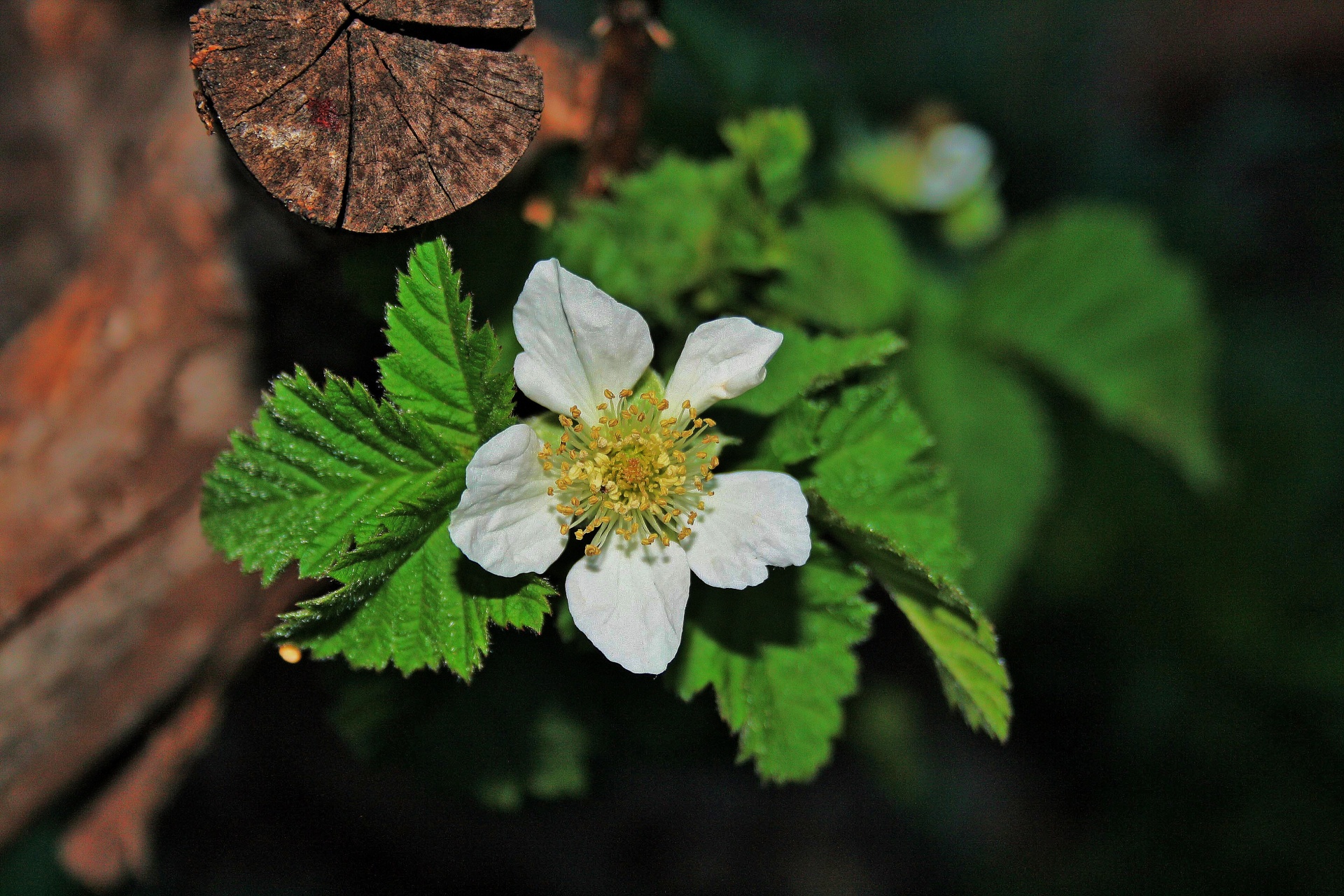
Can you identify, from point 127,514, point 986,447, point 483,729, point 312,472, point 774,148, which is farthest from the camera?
point 986,447

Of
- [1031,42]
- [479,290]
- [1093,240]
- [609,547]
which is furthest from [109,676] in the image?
[1031,42]

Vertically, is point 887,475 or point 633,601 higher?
point 633,601

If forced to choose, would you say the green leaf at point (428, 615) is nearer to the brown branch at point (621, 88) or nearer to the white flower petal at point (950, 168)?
the brown branch at point (621, 88)

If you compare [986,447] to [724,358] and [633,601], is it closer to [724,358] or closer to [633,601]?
[724,358]

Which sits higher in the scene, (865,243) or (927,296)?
(865,243)

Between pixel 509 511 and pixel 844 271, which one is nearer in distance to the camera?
pixel 509 511

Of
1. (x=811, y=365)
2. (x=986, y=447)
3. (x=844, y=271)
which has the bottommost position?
(x=986, y=447)

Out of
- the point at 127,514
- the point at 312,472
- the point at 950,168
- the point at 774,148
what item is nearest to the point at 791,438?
the point at 312,472

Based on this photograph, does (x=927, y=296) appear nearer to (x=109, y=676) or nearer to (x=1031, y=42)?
(x=1031, y=42)

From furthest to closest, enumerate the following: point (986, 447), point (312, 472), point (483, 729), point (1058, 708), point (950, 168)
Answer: point (1058, 708) < point (950, 168) < point (986, 447) < point (483, 729) < point (312, 472)
